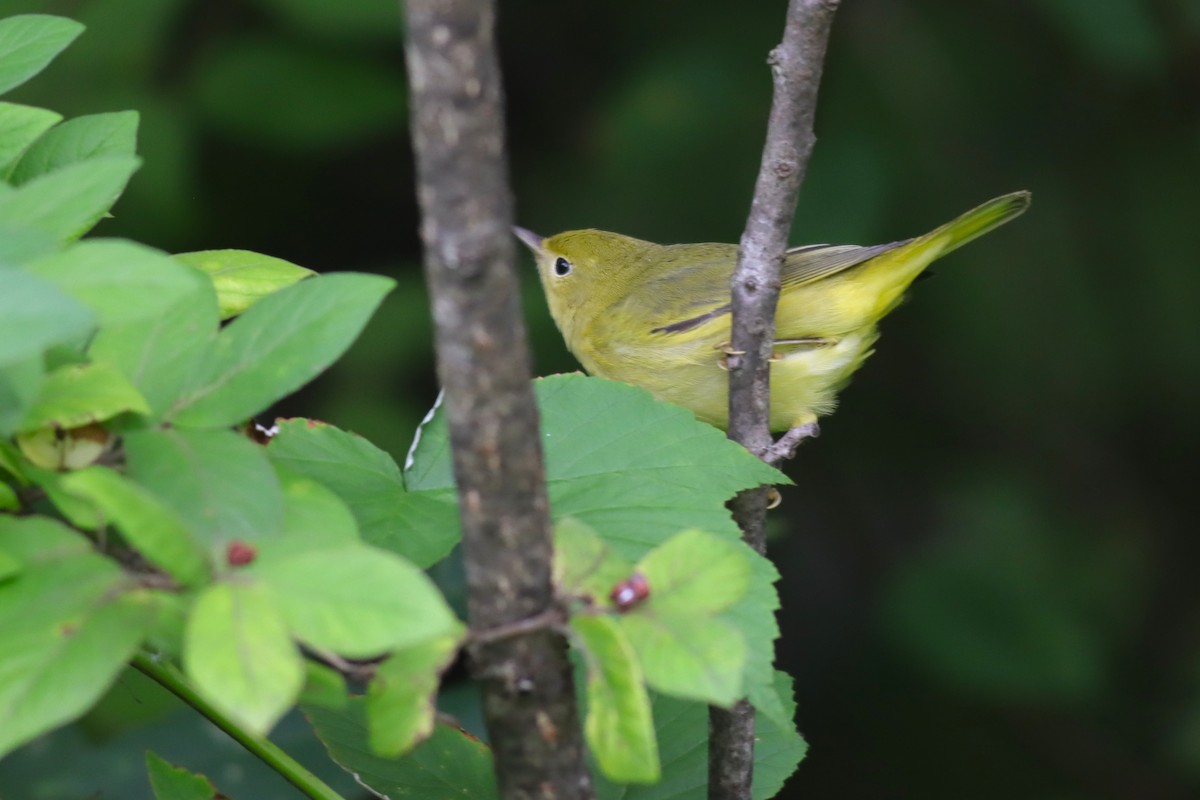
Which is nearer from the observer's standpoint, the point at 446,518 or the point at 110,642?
the point at 110,642

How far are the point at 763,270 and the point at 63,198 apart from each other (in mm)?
850

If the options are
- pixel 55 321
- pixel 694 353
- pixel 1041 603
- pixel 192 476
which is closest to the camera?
pixel 55 321

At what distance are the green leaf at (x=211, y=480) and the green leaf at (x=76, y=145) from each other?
1.60 feet

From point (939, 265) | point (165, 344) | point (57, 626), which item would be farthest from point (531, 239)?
point (57, 626)

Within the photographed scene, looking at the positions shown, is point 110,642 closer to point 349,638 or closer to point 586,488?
point 349,638

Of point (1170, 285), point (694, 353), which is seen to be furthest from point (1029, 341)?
point (694, 353)

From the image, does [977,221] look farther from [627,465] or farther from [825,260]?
[627,465]

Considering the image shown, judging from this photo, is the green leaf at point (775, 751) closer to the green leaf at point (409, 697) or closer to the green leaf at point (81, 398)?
the green leaf at point (409, 697)

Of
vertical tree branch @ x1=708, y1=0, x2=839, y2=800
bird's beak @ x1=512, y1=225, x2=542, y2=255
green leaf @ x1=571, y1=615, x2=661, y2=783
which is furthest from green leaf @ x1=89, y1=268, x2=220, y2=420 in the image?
bird's beak @ x1=512, y1=225, x2=542, y2=255

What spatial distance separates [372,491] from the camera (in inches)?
51.7

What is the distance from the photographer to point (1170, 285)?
405 centimetres

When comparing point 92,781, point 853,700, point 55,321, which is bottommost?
point 853,700

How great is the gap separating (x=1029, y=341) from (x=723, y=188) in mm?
1097

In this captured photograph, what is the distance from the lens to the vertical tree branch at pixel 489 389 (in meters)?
0.74
